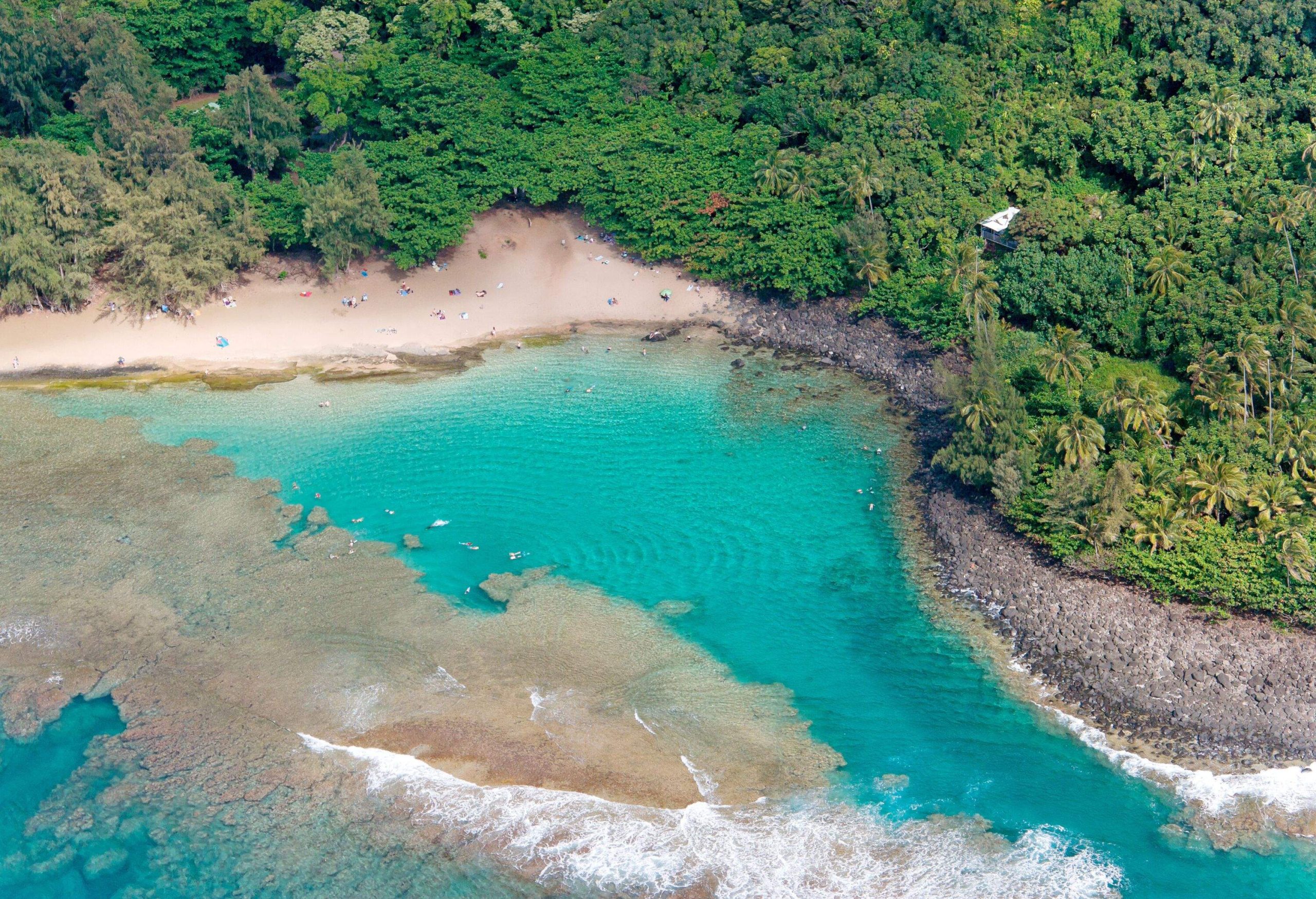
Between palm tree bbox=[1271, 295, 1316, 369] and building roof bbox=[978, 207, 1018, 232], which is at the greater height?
building roof bbox=[978, 207, 1018, 232]

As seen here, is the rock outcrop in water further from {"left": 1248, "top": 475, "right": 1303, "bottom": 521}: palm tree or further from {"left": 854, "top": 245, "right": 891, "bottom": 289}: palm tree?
{"left": 854, "top": 245, "right": 891, "bottom": 289}: palm tree

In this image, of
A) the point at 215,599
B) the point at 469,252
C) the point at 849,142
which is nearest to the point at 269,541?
the point at 215,599

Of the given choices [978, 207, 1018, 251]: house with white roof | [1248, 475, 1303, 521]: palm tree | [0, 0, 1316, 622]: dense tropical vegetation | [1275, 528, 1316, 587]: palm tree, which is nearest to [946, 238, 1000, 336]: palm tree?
[0, 0, 1316, 622]: dense tropical vegetation

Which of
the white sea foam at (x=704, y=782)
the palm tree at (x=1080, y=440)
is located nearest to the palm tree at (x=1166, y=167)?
the palm tree at (x=1080, y=440)

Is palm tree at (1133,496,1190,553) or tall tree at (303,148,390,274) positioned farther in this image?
tall tree at (303,148,390,274)

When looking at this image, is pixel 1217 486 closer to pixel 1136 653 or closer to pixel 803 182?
pixel 1136 653

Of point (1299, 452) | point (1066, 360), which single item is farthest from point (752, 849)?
point (1066, 360)

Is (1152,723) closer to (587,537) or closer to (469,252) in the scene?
(587,537)

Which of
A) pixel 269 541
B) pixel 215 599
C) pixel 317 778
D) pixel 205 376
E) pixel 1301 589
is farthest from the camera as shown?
pixel 205 376
